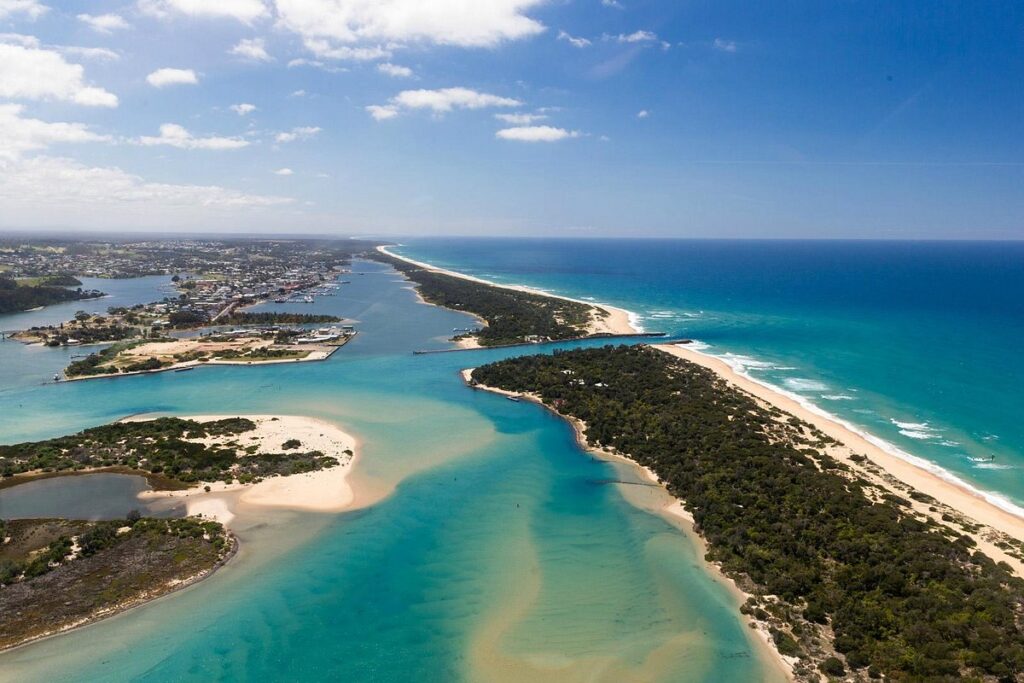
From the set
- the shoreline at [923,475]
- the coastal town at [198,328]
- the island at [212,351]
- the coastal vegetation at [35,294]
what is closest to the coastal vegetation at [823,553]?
the shoreline at [923,475]

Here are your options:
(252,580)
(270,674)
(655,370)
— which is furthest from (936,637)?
(655,370)

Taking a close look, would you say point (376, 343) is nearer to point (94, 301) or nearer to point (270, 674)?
point (270, 674)

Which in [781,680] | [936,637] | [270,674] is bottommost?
[270,674]

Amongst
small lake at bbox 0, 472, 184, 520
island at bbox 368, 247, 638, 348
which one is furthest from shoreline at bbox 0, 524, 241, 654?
island at bbox 368, 247, 638, 348

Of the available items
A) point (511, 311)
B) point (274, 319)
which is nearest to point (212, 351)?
point (274, 319)

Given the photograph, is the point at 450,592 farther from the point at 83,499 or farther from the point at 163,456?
the point at 163,456

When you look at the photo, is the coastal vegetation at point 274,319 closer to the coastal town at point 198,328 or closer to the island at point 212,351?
the coastal town at point 198,328

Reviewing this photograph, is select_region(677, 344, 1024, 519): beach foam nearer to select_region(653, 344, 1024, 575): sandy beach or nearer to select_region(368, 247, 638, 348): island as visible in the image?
select_region(653, 344, 1024, 575): sandy beach
